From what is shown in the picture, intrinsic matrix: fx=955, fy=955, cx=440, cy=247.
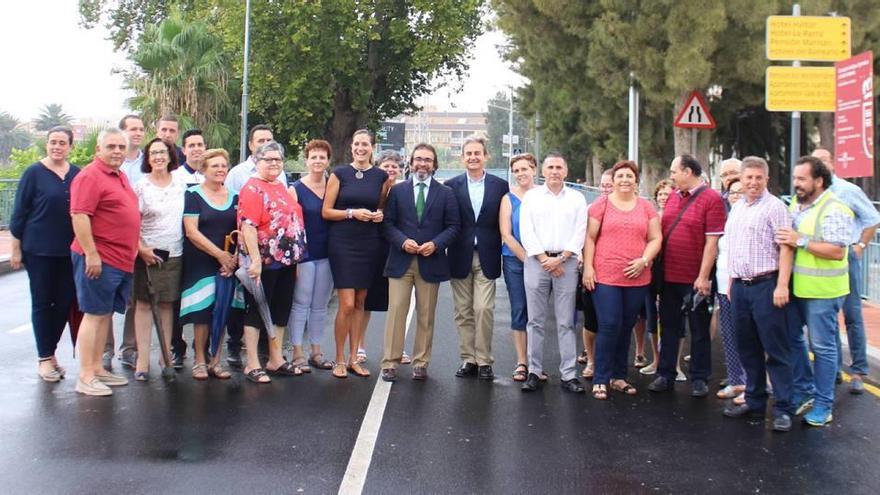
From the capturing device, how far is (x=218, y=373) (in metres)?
7.46

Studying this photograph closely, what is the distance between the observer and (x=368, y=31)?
34.0 metres

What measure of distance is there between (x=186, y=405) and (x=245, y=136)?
84.0ft

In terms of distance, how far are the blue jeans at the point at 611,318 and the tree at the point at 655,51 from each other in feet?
39.1

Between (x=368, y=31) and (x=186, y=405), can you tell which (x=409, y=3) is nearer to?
(x=368, y=31)

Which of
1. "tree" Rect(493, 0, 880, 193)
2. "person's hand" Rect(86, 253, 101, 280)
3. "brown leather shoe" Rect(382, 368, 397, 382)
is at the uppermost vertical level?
"tree" Rect(493, 0, 880, 193)

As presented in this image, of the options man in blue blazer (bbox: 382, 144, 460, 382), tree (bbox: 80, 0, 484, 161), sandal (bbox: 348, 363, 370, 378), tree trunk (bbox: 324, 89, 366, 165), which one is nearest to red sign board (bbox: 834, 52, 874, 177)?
man in blue blazer (bbox: 382, 144, 460, 382)

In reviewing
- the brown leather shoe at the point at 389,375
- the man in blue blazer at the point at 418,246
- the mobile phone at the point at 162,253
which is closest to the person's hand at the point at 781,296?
the man in blue blazer at the point at 418,246

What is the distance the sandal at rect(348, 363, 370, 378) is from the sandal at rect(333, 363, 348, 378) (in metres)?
0.08

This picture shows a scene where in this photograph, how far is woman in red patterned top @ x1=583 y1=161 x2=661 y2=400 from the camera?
7.08 meters

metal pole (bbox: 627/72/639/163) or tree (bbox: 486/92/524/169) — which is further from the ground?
tree (bbox: 486/92/524/169)

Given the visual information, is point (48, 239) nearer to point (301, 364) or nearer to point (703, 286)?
point (301, 364)

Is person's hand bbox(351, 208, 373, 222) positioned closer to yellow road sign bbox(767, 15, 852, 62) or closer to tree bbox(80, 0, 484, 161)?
yellow road sign bbox(767, 15, 852, 62)

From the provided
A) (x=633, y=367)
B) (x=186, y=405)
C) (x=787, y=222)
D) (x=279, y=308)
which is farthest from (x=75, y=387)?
(x=787, y=222)

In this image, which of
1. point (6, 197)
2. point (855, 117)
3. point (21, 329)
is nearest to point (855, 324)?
point (855, 117)
